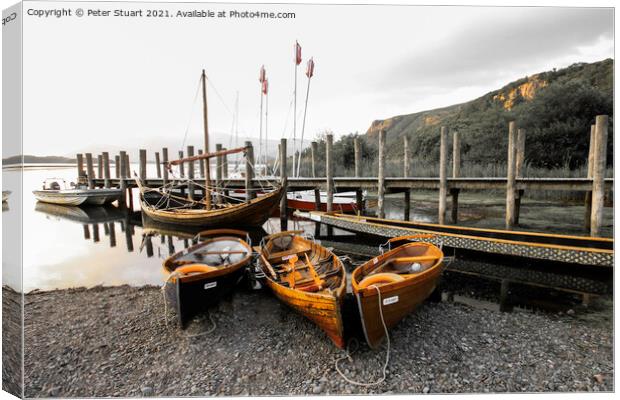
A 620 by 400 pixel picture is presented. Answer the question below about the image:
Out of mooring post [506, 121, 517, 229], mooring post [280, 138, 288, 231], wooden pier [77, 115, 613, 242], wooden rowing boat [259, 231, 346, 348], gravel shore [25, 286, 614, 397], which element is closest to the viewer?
gravel shore [25, 286, 614, 397]

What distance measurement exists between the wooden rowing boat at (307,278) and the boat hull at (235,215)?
15.0 feet

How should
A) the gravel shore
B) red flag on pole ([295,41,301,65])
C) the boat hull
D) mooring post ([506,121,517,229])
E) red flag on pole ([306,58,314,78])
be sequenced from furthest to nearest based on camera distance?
the boat hull
mooring post ([506,121,517,229])
red flag on pole ([306,58,314,78])
red flag on pole ([295,41,301,65])
the gravel shore

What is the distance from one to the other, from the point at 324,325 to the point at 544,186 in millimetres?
7595

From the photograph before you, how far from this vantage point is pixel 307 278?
237 inches

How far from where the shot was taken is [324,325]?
452 centimetres

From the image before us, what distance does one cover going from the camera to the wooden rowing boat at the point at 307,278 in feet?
14.2

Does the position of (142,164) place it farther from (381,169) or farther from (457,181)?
(457,181)

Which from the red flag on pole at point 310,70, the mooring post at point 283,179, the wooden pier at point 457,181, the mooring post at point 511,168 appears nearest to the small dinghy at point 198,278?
the red flag on pole at point 310,70

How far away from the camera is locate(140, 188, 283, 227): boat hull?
12281 millimetres

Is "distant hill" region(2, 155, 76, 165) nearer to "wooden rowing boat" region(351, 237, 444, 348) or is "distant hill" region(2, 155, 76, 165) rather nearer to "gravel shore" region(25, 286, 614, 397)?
"gravel shore" region(25, 286, 614, 397)

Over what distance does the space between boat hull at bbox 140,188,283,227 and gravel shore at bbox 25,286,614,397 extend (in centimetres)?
658

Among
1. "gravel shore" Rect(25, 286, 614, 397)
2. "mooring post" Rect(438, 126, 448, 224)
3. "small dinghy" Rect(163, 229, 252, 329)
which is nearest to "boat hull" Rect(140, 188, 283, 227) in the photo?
"small dinghy" Rect(163, 229, 252, 329)

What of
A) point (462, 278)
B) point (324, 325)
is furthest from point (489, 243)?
point (324, 325)

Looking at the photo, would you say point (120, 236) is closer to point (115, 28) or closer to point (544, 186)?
point (115, 28)
